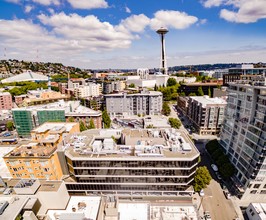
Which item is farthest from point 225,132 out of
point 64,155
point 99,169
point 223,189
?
point 64,155

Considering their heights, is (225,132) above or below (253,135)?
below

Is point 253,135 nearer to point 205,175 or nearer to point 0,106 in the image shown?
point 205,175

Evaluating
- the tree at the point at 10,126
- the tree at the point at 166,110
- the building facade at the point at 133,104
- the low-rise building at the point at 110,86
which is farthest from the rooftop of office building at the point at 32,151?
the low-rise building at the point at 110,86

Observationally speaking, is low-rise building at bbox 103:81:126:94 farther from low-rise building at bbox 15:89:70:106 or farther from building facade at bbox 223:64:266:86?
building facade at bbox 223:64:266:86

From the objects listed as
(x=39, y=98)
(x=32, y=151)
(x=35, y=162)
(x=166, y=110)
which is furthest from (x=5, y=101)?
(x=166, y=110)

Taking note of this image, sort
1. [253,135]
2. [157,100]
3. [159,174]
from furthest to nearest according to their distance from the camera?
[157,100] → [253,135] → [159,174]

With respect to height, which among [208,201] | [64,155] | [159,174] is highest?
Result: [64,155]

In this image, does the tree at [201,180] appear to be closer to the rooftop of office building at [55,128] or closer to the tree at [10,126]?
the rooftop of office building at [55,128]
